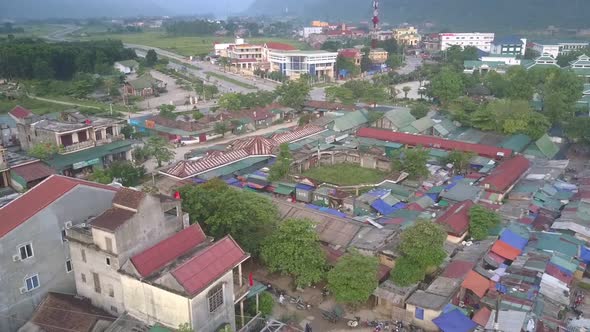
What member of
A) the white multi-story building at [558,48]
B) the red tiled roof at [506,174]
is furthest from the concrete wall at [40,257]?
the white multi-story building at [558,48]

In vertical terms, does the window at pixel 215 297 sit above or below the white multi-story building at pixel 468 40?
below

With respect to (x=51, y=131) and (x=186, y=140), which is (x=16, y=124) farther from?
(x=186, y=140)

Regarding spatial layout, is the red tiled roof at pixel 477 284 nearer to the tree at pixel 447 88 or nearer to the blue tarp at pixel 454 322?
the blue tarp at pixel 454 322

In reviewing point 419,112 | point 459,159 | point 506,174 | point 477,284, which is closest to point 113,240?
point 477,284

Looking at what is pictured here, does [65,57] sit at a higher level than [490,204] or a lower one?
higher

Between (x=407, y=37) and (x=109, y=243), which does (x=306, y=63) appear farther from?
(x=109, y=243)

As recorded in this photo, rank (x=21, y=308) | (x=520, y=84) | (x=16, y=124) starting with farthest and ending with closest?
(x=520, y=84)
(x=16, y=124)
(x=21, y=308)

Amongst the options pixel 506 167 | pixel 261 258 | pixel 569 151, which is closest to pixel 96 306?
pixel 261 258

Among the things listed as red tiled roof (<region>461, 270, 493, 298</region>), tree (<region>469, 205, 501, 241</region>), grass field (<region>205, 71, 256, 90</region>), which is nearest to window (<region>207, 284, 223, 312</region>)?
red tiled roof (<region>461, 270, 493, 298</region>)
